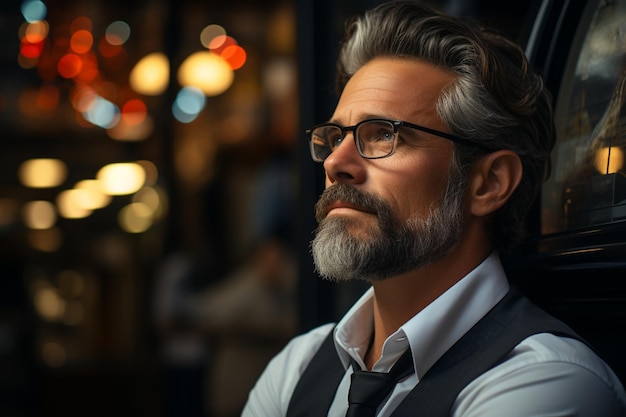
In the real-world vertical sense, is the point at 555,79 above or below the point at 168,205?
above

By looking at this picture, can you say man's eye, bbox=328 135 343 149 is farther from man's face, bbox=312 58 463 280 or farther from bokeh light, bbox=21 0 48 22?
bokeh light, bbox=21 0 48 22

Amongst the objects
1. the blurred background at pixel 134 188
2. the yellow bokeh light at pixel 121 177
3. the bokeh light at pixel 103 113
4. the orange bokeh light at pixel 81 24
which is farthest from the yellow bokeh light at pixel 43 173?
the orange bokeh light at pixel 81 24

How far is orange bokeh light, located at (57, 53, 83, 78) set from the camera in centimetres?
612

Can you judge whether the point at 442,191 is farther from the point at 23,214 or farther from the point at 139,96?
the point at 23,214

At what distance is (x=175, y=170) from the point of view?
20.6 feet

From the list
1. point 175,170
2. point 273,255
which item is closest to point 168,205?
point 175,170

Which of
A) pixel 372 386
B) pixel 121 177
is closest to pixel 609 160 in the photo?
pixel 372 386

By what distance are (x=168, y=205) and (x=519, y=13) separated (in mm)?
3913

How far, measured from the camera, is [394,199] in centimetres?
158

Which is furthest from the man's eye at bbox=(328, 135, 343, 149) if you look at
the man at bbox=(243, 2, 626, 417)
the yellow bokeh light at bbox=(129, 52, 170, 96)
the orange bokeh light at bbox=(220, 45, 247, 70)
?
the yellow bokeh light at bbox=(129, 52, 170, 96)

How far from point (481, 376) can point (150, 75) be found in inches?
210

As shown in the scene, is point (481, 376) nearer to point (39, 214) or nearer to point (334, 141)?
point (334, 141)

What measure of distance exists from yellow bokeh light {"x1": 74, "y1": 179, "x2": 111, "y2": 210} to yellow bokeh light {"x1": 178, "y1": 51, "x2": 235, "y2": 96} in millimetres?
1199

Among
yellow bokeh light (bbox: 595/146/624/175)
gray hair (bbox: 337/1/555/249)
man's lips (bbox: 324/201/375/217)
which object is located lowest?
man's lips (bbox: 324/201/375/217)
